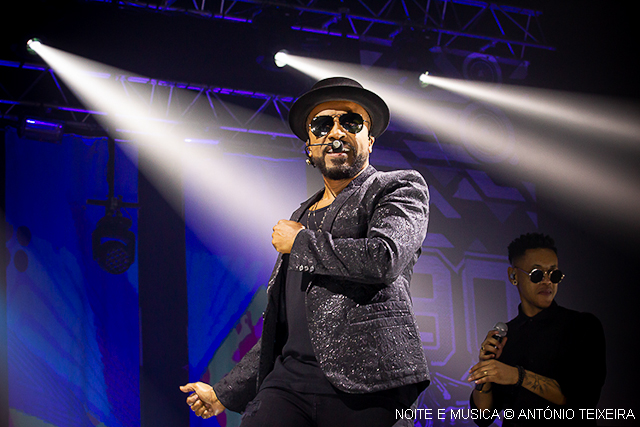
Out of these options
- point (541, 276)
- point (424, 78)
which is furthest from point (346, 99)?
point (424, 78)

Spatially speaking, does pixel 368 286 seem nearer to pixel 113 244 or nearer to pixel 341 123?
pixel 341 123

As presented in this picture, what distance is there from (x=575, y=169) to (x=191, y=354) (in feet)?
16.8

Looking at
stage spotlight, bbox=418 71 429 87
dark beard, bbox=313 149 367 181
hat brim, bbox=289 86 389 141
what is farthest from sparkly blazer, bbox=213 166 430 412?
stage spotlight, bbox=418 71 429 87

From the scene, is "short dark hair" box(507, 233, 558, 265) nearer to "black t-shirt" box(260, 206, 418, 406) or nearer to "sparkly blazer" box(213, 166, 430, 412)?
"sparkly blazer" box(213, 166, 430, 412)

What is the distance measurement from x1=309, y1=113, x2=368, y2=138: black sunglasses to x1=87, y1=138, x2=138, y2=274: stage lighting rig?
4204 mm

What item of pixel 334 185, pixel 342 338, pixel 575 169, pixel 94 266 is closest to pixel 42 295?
pixel 94 266

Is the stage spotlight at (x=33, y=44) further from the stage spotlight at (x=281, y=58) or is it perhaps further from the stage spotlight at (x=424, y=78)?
the stage spotlight at (x=424, y=78)

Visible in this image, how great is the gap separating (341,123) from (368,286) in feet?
2.82

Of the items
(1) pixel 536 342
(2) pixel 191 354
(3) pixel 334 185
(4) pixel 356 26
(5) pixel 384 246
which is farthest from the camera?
(4) pixel 356 26

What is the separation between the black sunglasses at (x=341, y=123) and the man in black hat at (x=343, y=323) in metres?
0.22

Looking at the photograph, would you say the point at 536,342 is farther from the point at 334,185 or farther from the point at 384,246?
the point at 384,246

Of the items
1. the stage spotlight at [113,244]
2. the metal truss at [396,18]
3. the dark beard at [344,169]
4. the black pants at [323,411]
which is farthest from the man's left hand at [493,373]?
the metal truss at [396,18]

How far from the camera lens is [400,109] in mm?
7297

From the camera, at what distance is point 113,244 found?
6180 mm
